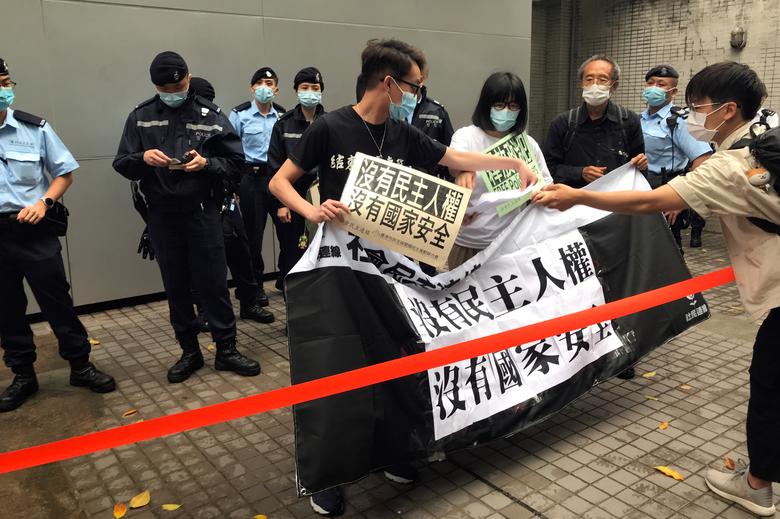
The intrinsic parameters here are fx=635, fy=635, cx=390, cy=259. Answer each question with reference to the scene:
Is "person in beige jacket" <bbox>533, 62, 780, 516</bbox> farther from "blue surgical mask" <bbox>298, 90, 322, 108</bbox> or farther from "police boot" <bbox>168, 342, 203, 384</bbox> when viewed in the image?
"blue surgical mask" <bbox>298, 90, 322, 108</bbox>

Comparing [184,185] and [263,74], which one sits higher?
[263,74]

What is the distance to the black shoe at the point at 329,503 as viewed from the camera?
9.82 feet

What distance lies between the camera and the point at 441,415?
301 cm

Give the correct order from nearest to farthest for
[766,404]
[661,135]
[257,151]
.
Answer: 1. [766,404]
2. [257,151]
3. [661,135]

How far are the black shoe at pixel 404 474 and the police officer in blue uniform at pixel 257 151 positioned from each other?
11.0ft

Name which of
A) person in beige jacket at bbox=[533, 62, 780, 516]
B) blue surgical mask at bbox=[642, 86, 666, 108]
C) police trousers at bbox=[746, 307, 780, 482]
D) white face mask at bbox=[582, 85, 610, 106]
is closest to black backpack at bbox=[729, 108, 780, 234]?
person in beige jacket at bbox=[533, 62, 780, 516]

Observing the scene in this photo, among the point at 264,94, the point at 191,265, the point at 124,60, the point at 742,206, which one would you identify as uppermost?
the point at 124,60

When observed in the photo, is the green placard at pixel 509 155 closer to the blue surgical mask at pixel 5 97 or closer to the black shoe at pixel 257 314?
the black shoe at pixel 257 314

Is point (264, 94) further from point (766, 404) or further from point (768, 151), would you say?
point (766, 404)

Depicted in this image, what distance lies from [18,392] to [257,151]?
119 inches

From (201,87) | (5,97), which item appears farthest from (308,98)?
(5,97)

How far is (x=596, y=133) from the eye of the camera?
15.4 feet

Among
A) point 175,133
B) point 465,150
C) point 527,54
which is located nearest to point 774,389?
point 465,150

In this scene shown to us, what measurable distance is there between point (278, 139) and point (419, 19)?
3465 millimetres
